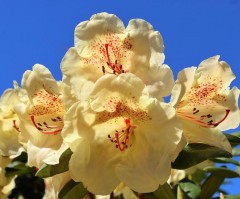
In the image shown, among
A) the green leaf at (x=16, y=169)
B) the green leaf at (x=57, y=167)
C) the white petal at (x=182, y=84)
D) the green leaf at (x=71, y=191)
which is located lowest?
the green leaf at (x=71, y=191)

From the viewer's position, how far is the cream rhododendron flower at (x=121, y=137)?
1.16 m

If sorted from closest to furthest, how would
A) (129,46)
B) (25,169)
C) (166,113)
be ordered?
(166,113) < (129,46) < (25,169)

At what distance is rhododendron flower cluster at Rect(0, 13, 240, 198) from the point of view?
1.17 m

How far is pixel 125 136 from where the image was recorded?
1.27 meters

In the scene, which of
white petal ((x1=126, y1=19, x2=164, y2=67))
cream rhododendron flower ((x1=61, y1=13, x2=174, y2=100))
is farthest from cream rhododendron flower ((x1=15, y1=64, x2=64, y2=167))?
white petal ((x1=126, y1=19, x2=164, y2=67))

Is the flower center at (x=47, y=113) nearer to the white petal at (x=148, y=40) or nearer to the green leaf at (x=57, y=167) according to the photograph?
the green leaf at (x=57, y=167)

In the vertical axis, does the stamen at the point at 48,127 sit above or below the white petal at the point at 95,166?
above

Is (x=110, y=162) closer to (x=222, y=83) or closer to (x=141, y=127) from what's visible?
(x=141, y=127)

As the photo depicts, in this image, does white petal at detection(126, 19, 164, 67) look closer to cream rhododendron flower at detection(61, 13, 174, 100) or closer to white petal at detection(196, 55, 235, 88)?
cream rhododendron flower at detection(61, 13, 174, 100)

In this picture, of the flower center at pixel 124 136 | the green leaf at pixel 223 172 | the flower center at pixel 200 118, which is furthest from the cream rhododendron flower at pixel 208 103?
the green leaf at pixel 223 172

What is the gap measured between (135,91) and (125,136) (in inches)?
6.1

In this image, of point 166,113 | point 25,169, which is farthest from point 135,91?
point 25,169

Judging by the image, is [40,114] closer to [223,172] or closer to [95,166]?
[95,166]

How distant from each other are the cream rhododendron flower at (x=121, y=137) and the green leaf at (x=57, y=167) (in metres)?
0.06
